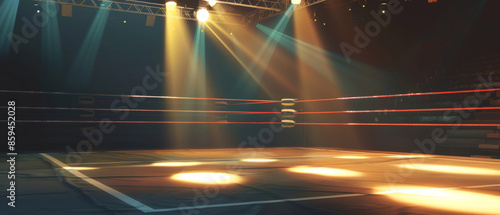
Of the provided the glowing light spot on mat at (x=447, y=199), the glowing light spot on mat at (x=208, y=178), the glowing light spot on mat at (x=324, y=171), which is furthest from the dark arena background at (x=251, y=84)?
the glowing light spot on mat at (x=447, y=199)

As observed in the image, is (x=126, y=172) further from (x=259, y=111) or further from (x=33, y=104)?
(x=259, y=111)

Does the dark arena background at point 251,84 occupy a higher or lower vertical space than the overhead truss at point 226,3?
lower

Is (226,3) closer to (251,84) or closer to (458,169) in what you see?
(251,84)

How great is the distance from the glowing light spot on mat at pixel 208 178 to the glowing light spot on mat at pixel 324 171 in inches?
26.3

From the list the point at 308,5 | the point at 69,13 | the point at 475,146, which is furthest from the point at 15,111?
the point at 475,146

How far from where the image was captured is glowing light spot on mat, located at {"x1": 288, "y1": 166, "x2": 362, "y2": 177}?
3.49m

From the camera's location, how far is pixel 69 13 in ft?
24.1

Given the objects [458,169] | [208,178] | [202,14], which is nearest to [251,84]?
[202,14]

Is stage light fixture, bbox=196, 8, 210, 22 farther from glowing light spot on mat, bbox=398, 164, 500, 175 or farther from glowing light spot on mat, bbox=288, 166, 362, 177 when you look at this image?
glowing light spot on mat, bbox=398, 164, 500, 175

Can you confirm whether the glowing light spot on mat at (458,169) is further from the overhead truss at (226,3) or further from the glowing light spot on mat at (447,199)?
the overhead truss at (226,3)

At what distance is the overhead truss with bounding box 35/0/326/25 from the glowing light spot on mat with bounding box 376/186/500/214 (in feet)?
17.2

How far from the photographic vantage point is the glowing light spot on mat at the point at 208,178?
300 cm

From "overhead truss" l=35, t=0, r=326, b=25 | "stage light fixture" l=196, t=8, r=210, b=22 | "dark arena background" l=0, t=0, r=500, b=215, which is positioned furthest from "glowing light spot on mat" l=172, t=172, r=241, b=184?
"stage light fixture" l=196, t=8, r=210, b=22

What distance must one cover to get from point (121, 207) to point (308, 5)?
6147 mm
